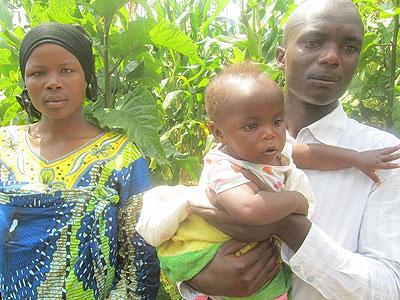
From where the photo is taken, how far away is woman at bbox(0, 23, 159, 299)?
1.95m

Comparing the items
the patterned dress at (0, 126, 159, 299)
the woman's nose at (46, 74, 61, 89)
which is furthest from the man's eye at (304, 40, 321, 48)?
the woman's nose at (46, 74, 61, 89)

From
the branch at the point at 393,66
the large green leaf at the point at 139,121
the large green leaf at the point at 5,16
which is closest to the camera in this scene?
the large green leaf at the point at 139,121

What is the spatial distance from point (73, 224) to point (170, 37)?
0.94 meters

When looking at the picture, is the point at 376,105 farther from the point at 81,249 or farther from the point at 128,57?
the point at 81,249

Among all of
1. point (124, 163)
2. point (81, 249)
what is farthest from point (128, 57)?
point (81, 249)

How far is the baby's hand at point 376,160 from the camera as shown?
1.58m

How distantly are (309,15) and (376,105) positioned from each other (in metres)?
1.34

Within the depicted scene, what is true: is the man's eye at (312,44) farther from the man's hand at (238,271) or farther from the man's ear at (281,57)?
the man's hand at (238,271)

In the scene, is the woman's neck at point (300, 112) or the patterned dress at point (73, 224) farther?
the patterned dress at point (73, 224)

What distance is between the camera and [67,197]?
196cm

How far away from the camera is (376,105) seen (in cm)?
297

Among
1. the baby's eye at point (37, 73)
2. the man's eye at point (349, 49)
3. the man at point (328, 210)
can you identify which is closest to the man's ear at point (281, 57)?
the man at point (328, 210)

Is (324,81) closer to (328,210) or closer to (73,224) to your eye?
(328,210)

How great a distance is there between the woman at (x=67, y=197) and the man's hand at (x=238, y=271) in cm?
→ 47
